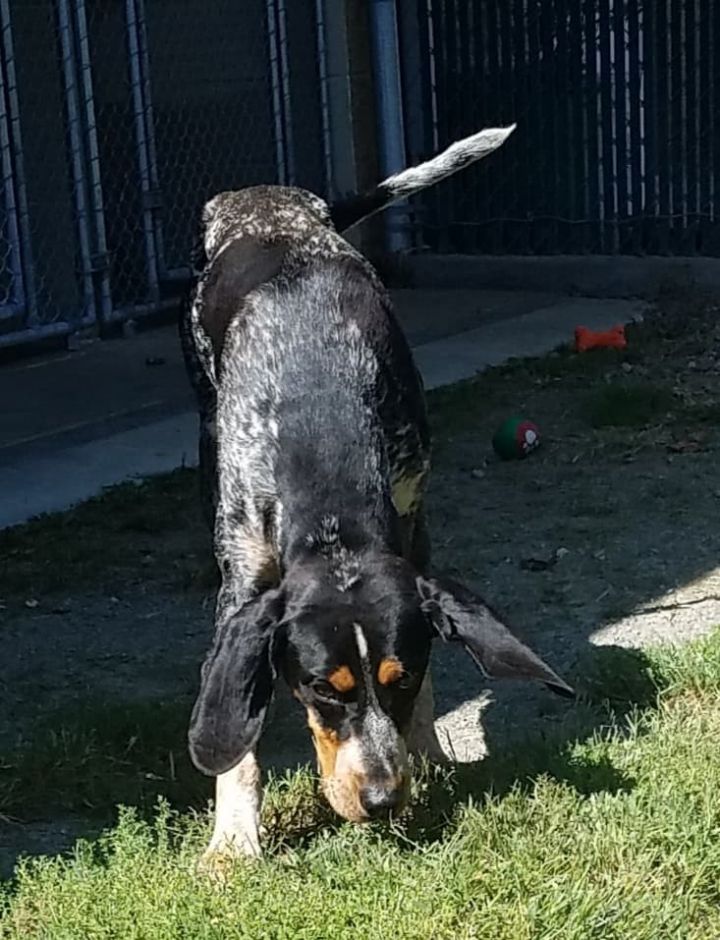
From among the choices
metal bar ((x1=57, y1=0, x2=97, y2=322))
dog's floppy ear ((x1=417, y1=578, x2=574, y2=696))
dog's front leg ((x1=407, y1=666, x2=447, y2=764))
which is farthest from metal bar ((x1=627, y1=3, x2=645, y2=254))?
dog's floppy ear ((x1=417, y1=578, x2=574, y2=696))

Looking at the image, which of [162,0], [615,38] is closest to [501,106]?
[615,38]

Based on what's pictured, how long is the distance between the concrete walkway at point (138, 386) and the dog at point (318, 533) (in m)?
1.67

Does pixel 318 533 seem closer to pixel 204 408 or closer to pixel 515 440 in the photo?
pixel 204 408

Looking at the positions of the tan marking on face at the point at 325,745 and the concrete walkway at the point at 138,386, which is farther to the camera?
the concrete walkway at the point at 138,386

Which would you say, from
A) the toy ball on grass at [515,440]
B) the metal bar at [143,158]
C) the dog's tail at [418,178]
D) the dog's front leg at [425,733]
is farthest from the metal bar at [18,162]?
the dog's front leg at [425,733]

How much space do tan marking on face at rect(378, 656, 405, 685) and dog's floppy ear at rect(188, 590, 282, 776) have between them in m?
0.23

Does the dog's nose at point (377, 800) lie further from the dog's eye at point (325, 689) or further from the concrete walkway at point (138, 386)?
the concrete walkway at point (138, 386)

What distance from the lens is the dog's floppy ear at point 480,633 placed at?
3.14m

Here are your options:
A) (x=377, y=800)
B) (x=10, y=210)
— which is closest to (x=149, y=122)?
(x=10, y=210)

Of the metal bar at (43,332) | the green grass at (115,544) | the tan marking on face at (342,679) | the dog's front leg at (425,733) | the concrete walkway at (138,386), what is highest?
the tan marking on face at (342,679)

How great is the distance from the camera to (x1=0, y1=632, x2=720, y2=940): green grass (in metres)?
3.00

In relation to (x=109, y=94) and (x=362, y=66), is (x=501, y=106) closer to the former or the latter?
(x=362, y=66)

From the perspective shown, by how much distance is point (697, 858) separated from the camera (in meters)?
3.22

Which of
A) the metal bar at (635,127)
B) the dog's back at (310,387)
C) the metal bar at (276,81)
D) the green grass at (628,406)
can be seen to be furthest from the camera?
the metal bar at (635,127)
